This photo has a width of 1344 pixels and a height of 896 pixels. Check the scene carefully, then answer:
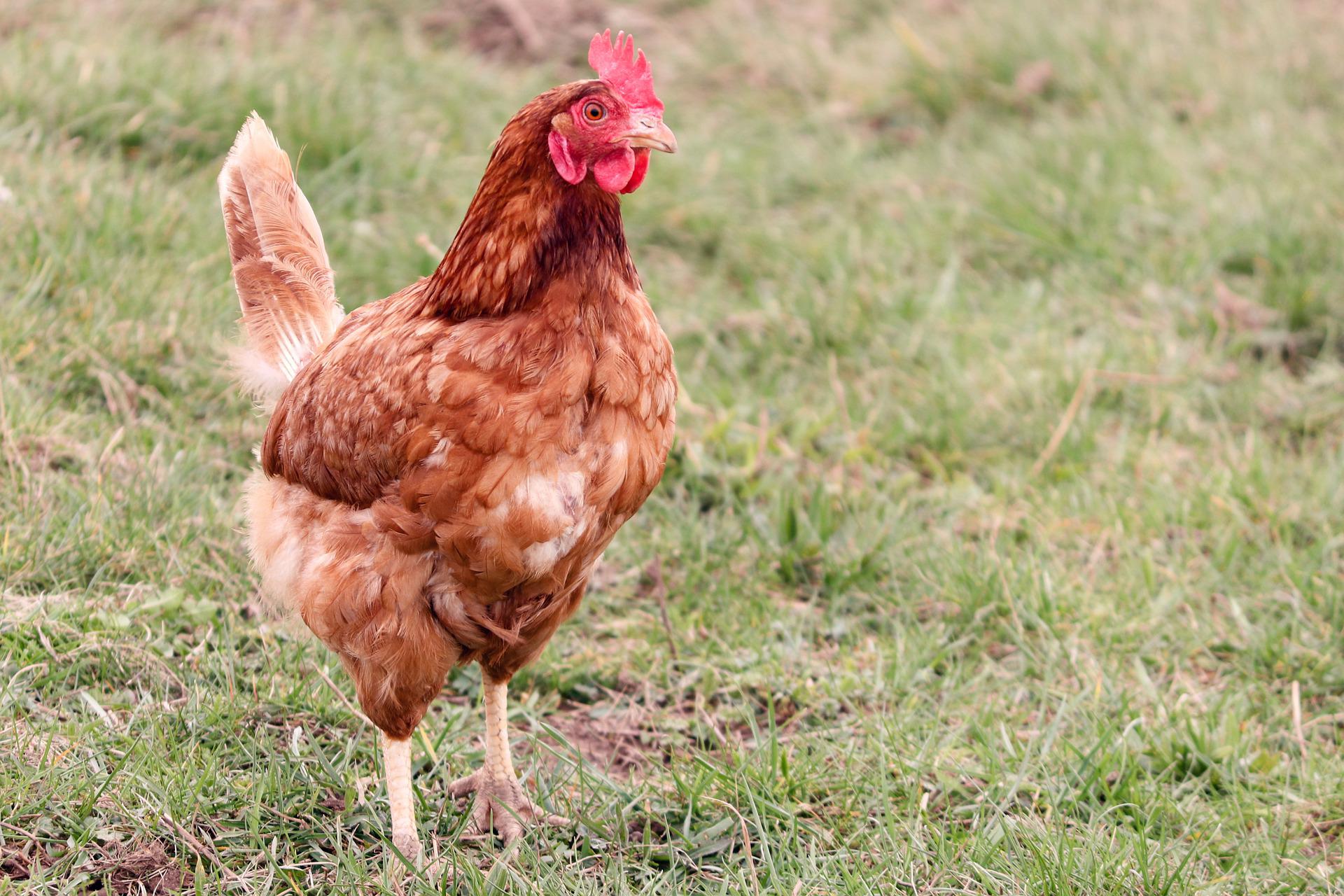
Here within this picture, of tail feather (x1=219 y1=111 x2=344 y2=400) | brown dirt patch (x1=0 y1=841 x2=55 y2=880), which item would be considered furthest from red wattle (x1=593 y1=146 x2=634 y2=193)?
brown dirt patch (x1=0 y1=841 x2=55 y2=880)

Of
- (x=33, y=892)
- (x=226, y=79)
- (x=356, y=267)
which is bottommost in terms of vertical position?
(x=33, y=892)

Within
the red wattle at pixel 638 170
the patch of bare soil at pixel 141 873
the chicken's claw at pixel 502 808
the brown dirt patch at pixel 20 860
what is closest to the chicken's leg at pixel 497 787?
the chicken's claw at pixel 502 808

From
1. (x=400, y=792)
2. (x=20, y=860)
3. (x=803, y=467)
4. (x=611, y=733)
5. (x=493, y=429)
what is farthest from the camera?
(x=803, y=467)

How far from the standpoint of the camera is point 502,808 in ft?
10.2

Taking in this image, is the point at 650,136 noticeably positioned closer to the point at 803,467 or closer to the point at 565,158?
the point at 565,158

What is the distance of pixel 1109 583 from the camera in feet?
13.1

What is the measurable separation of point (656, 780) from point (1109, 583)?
157 centimetres

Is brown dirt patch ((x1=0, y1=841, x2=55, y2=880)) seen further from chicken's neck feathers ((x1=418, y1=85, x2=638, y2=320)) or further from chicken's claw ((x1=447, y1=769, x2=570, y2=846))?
chicken's neck feathers ((x1=418, y1=85, x2=638, y2=320))

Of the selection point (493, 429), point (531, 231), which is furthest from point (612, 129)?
point (493, 429)

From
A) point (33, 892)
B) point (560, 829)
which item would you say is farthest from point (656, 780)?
point (33, 892)

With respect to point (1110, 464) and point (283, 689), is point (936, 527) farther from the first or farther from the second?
point (283, 689)

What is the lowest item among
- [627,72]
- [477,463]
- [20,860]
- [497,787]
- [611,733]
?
[611,733]

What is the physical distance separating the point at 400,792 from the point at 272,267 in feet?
4.75

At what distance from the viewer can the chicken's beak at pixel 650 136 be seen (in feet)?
8.56
